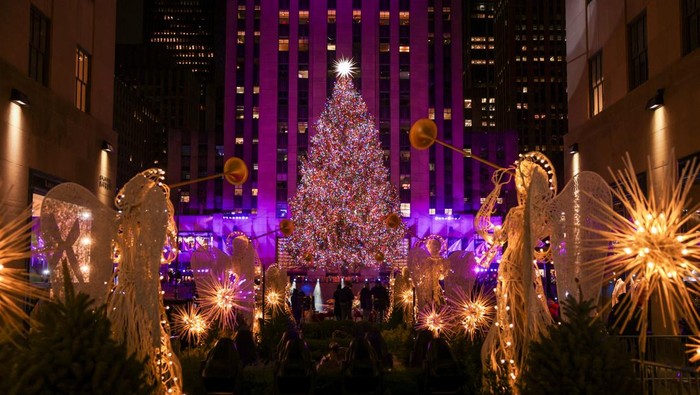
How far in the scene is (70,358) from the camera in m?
5.57

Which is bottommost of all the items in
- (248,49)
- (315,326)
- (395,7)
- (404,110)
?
(315,326)

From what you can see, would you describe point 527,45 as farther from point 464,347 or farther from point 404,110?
point 464,347

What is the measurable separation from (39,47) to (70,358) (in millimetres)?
16493

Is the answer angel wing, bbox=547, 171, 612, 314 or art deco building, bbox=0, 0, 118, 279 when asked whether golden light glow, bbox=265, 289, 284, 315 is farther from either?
angel wing, bbox=547, 171, 612, 314

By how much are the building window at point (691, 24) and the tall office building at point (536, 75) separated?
11961 cm

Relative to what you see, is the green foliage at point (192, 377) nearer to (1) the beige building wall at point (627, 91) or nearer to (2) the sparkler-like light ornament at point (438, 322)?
(2) the sparkler-like light ornament at point (438, 322)

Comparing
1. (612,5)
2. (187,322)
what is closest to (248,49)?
(612,5)

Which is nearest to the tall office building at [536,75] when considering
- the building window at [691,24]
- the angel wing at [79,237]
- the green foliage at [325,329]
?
the green foliage at [325,329]

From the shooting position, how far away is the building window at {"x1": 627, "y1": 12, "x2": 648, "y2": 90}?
61.9ft

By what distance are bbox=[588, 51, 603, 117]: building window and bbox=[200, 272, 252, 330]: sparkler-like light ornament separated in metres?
13.6

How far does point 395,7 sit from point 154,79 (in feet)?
273

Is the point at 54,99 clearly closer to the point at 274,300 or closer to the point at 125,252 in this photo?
the point at 274,300

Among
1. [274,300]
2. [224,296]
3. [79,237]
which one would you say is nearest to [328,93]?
[274,300]

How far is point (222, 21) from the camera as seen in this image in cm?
18562
